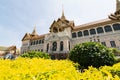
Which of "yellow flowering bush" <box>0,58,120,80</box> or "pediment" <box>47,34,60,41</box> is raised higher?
"pediment" <box>47,34,60,41</box>

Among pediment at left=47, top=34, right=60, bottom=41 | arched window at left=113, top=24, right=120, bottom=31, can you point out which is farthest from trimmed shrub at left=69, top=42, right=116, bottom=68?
pediment at left=47, top=34, right=60, bottom=41

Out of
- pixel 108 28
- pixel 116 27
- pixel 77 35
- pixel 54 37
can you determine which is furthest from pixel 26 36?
pixel 116 27

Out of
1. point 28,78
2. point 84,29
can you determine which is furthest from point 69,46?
point 28,78

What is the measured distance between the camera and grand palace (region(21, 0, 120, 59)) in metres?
28.9

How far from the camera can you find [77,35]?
34500 mm

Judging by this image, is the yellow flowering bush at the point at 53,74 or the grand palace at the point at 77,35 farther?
the grand palace at the point at 77,35

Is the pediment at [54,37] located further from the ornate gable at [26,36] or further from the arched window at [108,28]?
the ornate gable at [26,36]

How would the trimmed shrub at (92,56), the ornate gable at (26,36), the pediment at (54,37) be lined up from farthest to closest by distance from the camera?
the ornate gable at (26,36) → the pediment at (54,37) → the trimmed shrub at (92,56)

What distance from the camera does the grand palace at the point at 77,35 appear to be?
94.7ft

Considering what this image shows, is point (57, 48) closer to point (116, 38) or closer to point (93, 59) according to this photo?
point (116, 38)

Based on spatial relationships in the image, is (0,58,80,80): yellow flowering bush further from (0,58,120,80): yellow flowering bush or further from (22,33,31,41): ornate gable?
(22,33,31,41): ornate gable

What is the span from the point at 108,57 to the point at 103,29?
65.9 ft

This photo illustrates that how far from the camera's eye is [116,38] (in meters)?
28.1

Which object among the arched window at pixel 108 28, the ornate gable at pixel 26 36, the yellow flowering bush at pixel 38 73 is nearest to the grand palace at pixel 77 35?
the arched window at pixel 108 28
